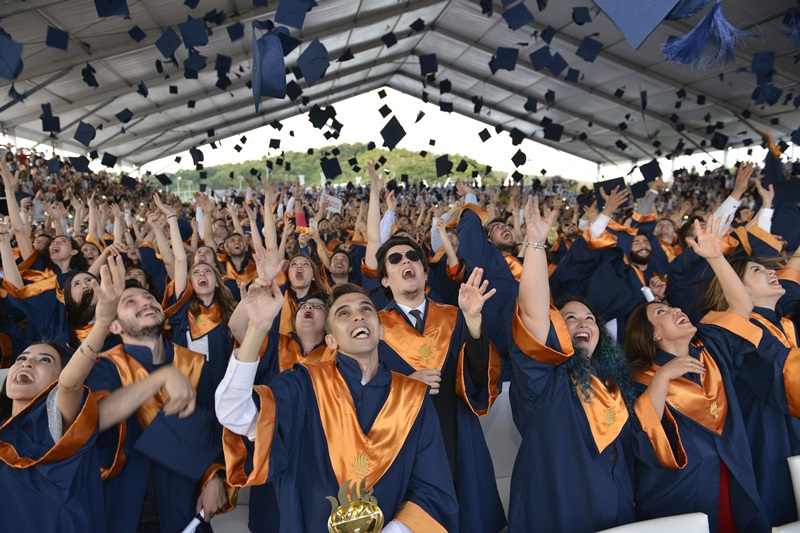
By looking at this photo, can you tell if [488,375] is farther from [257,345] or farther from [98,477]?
[98,477]

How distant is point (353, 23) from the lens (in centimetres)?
1495

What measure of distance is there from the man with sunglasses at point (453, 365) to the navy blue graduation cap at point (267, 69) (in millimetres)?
1664

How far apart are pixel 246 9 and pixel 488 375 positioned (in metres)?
11.3

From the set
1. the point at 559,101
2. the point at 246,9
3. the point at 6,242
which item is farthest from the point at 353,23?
the point at 6,242

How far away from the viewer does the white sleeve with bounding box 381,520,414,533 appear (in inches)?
69.9

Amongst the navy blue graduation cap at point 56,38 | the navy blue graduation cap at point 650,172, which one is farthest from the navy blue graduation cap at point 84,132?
the navy blue graduation cap at point 650,172

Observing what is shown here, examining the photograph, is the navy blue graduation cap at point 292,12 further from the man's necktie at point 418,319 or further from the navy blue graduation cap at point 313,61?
the man's necktie at point 418,319

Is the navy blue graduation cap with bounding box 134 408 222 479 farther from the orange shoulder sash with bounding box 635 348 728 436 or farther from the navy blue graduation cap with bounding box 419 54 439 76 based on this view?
the navy blue graduation cap with bounding box 419 54 439 76

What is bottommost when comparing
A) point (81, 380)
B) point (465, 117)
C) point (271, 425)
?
point (271, 425)

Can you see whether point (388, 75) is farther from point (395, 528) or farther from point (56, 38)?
point (395, 528)

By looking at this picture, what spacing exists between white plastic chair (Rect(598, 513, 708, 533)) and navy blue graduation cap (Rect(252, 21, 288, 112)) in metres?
3.22

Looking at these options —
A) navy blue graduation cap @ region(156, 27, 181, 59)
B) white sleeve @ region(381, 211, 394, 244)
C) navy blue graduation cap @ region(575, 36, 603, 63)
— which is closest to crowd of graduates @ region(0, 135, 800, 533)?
white sleeve @ region(381, 211, 394, 244)

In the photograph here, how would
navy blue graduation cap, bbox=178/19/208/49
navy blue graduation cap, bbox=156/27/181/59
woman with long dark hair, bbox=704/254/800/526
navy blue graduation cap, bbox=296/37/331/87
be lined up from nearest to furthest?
woman with long dark hair, bbox=704/254/800/526, navy blue graduation cap, bbox=296/37/331/87, navy blue graduation cap, bbox=178/19/208/49, navy blue graduation cap, bbox=156/27/181/59

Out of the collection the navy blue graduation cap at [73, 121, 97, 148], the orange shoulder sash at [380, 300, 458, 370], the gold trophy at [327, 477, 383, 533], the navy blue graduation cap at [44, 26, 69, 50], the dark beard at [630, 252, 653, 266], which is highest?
the navy blue graduation cap at [44, 26, 69, 50]
